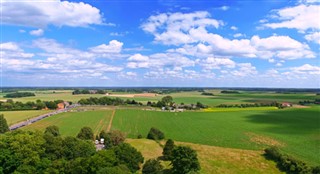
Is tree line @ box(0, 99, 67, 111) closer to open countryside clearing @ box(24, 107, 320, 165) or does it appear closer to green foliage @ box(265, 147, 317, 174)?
open countryside clearing @ box(24, 107, 320, 165)

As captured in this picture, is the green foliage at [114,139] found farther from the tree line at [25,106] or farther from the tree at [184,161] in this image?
the tree line at [25,106]

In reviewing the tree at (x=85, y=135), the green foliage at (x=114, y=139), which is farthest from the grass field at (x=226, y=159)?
the tree at (x=85, y=135)

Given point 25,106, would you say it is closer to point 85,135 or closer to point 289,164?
point 85,135

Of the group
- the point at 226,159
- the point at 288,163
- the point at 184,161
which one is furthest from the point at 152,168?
the point at 288,163

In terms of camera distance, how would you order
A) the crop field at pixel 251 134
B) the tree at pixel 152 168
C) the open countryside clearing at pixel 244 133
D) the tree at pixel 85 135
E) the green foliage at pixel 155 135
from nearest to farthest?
the tree at pixel 152 168 → the crop field at pixel 251 134 → the open countryside clearing at pixel 244 133 → the tree at pixel 85 135 → the green foliage at pixel 155 135

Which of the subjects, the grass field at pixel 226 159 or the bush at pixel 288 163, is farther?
the grass field at pixel 226 159
